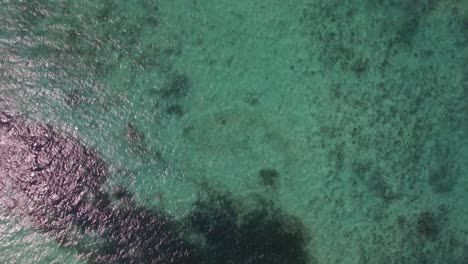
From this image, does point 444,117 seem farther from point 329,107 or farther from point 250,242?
point 250,242

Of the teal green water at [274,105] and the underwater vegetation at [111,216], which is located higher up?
the teal green water at [274,105]

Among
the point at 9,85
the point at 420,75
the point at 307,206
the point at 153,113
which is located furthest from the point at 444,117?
the point at 9,85

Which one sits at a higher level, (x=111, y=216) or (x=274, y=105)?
(x=274, y=105)

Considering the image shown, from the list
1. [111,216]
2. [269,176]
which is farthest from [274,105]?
[111,216]

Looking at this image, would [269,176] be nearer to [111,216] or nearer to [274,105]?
[274,105]
